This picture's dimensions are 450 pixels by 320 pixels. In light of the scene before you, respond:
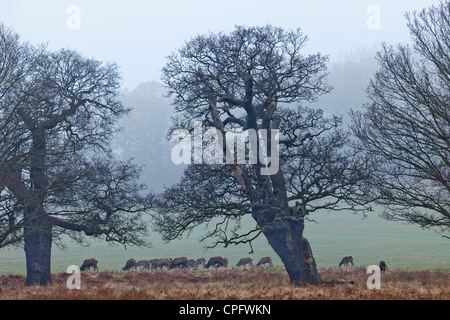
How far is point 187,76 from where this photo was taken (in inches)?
883

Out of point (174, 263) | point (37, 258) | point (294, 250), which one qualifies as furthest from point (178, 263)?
point (294, 250)

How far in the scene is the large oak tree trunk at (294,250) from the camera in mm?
22156

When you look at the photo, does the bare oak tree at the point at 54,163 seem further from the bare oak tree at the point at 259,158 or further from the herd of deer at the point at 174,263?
the herd of deer at the point at 174,263

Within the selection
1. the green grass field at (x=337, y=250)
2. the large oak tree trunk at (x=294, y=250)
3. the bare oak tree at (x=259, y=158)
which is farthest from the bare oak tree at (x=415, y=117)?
the green grass field at (x=337, y=250)

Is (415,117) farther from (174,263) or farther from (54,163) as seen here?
(174,263)

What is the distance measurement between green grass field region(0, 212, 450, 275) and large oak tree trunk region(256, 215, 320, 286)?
17966 millimetres

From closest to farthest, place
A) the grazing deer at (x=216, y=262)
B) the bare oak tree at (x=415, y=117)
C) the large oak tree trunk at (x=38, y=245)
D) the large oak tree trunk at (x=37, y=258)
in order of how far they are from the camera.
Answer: the bare oak tree at (x=415, y=117) → the large oak tree trunk at (x=38, y=245) → the large oak tree trunk at (x=37, y=258) → the grazing deer at (x=216, y=262)

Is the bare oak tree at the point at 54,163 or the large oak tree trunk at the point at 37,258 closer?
the bare oak tree at the point at 54,163

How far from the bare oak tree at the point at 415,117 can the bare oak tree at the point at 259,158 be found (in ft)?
4.15

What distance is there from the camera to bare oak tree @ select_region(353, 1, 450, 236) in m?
19.6

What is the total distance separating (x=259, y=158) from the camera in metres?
21.8

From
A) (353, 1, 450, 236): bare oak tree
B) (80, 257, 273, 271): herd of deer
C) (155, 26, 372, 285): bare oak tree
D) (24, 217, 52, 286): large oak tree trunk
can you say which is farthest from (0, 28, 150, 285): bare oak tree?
(80, 257, 273, 271): herd of deer

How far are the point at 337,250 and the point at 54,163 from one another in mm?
41987

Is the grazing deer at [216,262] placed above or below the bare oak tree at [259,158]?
below
